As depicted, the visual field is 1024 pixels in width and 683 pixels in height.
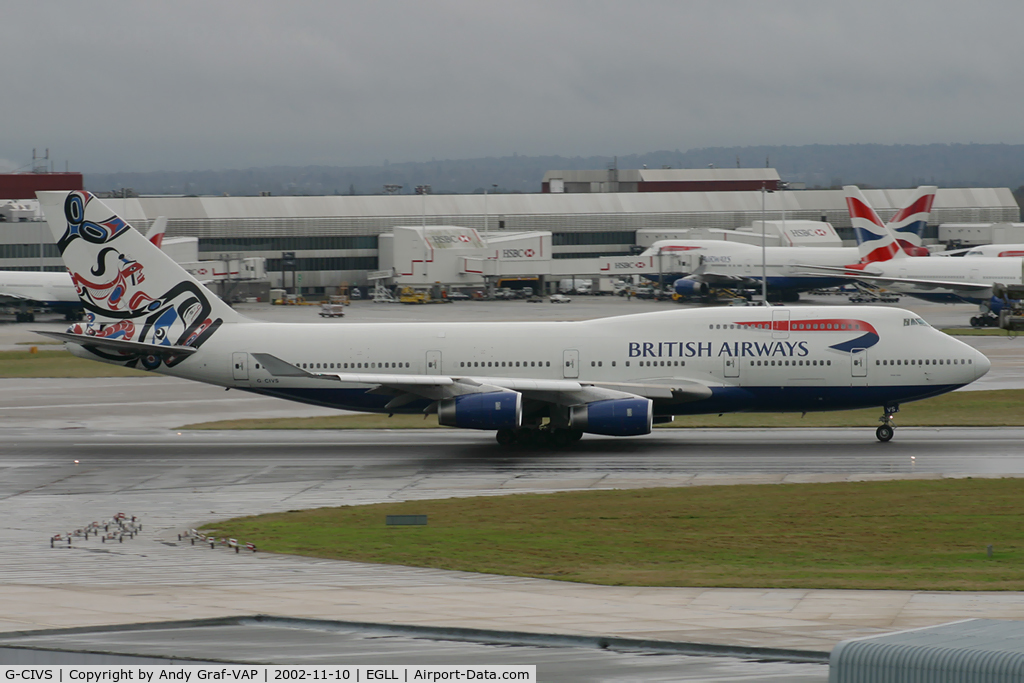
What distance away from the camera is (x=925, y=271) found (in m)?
108

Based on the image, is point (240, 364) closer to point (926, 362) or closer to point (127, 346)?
point (127, 346)

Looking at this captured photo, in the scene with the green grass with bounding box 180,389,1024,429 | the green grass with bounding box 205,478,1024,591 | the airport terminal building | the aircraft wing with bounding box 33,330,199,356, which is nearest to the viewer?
the green grass with bounding box 205,478,1024,591

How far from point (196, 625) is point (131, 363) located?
29.3 metres

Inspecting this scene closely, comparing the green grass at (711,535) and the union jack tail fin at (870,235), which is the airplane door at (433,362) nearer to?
the green grass at (711,535)

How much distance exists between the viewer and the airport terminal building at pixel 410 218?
143750 millimetres

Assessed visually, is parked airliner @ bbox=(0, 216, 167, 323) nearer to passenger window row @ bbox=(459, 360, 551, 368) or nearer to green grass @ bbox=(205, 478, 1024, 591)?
passenger window row @ bbox=(459, 360, 551, 368)

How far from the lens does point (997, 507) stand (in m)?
33.8

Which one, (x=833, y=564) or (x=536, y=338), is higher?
(x=536, y=338)

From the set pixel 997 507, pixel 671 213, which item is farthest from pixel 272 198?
pixel 997 507

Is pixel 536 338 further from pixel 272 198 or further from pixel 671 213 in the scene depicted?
pixel 671 213

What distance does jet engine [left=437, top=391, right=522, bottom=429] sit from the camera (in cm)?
4378

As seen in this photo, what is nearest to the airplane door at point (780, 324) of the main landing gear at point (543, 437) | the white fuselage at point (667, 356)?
the white fuselage at point (667, 356)

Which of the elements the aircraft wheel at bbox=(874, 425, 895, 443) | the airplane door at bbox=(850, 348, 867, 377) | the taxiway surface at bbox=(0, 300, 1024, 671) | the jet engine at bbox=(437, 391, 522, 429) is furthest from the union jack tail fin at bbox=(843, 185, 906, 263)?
the jet engine at bbox=(437, 391, 522, 429)

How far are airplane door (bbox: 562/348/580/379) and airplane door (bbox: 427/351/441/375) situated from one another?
16.5 ft
